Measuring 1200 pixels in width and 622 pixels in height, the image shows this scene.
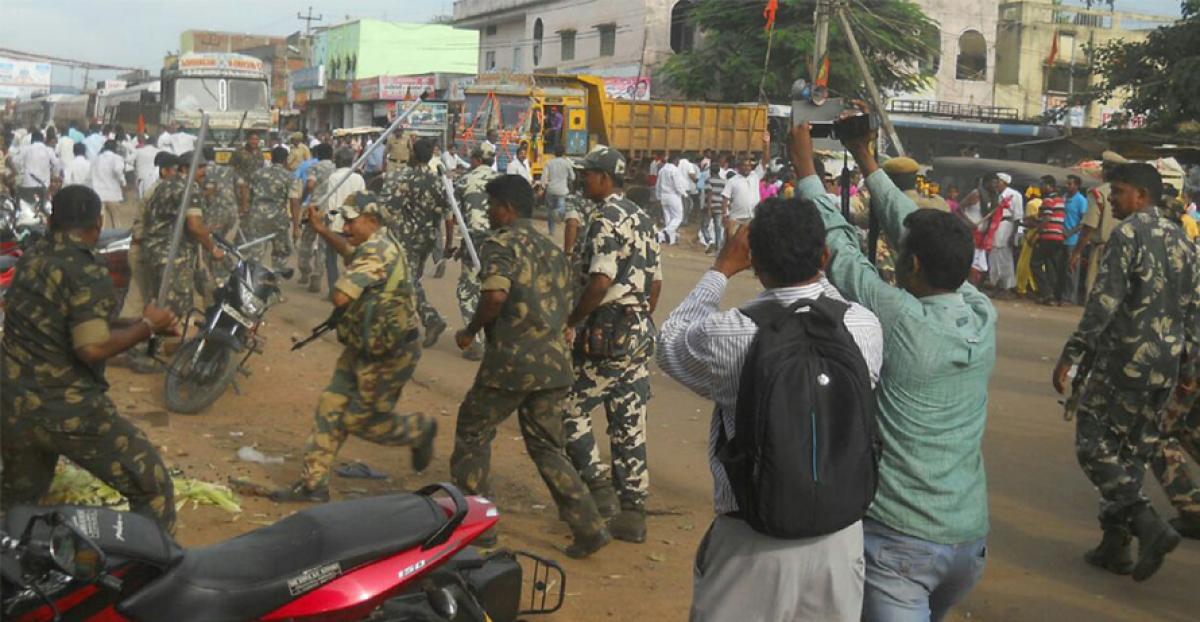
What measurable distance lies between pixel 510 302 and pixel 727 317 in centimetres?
258

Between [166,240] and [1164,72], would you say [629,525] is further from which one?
[1164,72]

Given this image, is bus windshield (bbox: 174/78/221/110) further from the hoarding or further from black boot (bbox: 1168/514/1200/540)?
black boot (bbox: 1168/514/1200/540)

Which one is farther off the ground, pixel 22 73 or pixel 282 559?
pixel 22 73

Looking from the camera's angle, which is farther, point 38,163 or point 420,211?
point 38,163

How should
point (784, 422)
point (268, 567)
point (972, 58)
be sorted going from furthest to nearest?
point (972, 58) < point (268, 567) < point (784, 422)

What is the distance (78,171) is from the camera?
19.8 metres

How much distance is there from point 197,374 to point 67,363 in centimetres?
416

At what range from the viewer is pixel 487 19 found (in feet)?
186

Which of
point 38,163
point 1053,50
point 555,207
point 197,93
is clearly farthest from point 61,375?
point 1053,50

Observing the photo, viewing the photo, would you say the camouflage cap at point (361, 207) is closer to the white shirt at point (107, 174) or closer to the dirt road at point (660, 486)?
the dirt road at point (660, 486)

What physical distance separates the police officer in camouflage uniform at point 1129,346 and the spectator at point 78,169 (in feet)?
54.4

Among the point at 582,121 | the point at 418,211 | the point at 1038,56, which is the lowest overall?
the point at 418,211

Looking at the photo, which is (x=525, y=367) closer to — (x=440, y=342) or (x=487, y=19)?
(x=440, y=342)

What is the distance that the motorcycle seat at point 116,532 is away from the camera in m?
2.95
